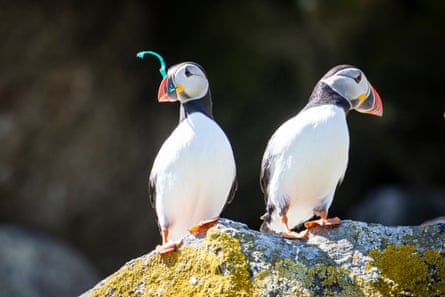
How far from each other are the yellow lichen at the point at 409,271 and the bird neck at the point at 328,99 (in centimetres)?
121

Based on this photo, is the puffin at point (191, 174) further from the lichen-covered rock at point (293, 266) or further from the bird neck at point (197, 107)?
the lichen-covered rock at point (293, 266)

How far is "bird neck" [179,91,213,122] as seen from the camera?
482 cm

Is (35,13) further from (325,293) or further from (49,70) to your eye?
(325,293)

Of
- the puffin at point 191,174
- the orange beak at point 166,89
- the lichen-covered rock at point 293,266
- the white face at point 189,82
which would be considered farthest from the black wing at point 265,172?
the lichen-covered rock at point 293,266

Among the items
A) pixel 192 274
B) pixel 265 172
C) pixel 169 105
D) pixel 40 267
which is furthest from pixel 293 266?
pixel 169 105

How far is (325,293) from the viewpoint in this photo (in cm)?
353

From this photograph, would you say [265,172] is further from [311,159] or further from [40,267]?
[40,267]

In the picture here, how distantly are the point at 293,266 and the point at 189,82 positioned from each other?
151cm

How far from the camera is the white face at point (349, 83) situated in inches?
189

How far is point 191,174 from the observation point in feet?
15.0

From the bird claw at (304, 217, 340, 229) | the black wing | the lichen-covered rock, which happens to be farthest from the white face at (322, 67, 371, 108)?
the lichen-covered rock

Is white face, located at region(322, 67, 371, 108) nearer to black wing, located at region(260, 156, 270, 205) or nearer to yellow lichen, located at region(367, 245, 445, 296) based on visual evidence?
black wing, located at region(260, 156, 270, 205)

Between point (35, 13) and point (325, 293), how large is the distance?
598 cm

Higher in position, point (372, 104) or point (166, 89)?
point (166, 89)
